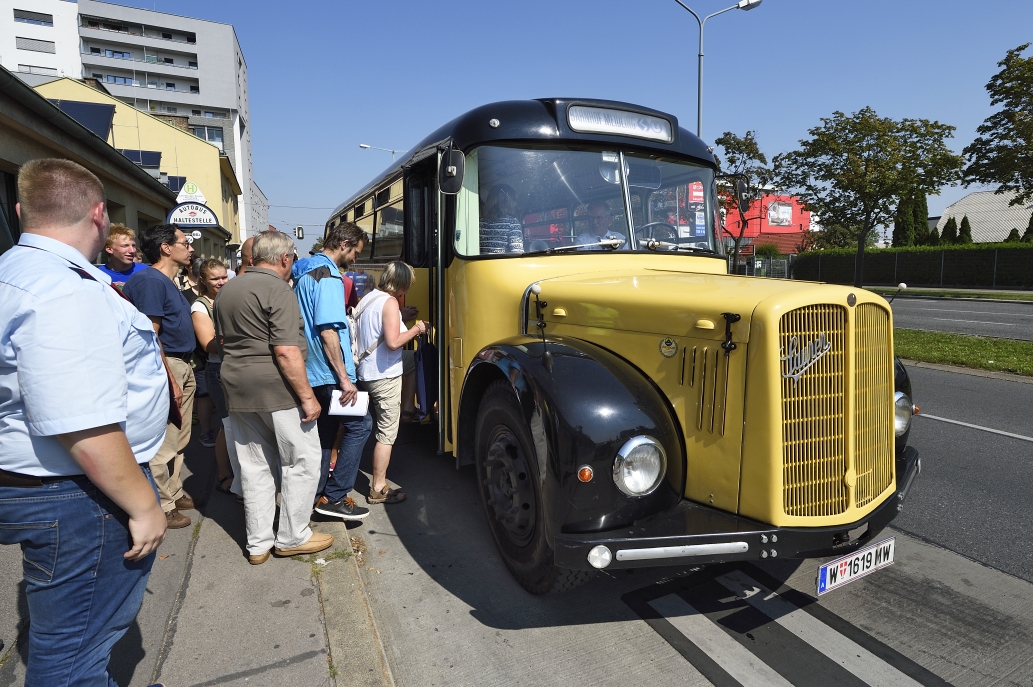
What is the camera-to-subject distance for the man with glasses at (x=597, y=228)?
4.13 m

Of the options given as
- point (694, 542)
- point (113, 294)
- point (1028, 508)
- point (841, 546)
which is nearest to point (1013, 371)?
point (1028, 508)

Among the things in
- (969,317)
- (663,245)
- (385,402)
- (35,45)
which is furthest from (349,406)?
(35,45)

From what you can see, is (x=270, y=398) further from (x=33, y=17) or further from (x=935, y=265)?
(x=33, y=17)

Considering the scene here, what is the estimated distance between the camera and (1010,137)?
73.5 ft

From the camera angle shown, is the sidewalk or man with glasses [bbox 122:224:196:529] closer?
the sidewalk

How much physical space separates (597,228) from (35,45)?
76.2 meters

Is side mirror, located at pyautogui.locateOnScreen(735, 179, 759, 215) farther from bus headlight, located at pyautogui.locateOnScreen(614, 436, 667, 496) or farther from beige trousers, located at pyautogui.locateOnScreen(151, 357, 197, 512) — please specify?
beige trousers, located at pyautogui.locateOnScreen(151, 357, 197, 512)

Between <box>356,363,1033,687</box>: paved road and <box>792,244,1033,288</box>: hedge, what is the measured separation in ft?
90.6

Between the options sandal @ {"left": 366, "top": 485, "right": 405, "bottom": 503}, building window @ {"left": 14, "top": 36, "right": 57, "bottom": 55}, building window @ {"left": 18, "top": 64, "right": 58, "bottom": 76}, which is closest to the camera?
sandal @ {"left": 366, "top": 485, "right": 405, "bottom": 503}

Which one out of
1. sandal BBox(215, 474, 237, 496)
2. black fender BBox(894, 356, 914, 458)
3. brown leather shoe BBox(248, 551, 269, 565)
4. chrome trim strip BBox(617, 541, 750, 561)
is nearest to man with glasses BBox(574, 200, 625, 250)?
black fender BBox(894, 356, 914, 458)

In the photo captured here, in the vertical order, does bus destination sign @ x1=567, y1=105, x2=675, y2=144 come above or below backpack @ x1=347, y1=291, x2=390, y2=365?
above

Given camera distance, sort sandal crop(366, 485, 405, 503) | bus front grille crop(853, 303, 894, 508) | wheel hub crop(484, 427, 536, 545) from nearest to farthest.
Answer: bus front grille crop(853, 303, 894, 508) < wheel hub crop(484, 427, 536, 545) < sandal crop(366, 485, 405, 503)

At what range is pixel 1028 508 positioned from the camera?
14.5ft

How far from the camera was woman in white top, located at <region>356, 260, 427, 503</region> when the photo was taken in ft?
14.3
